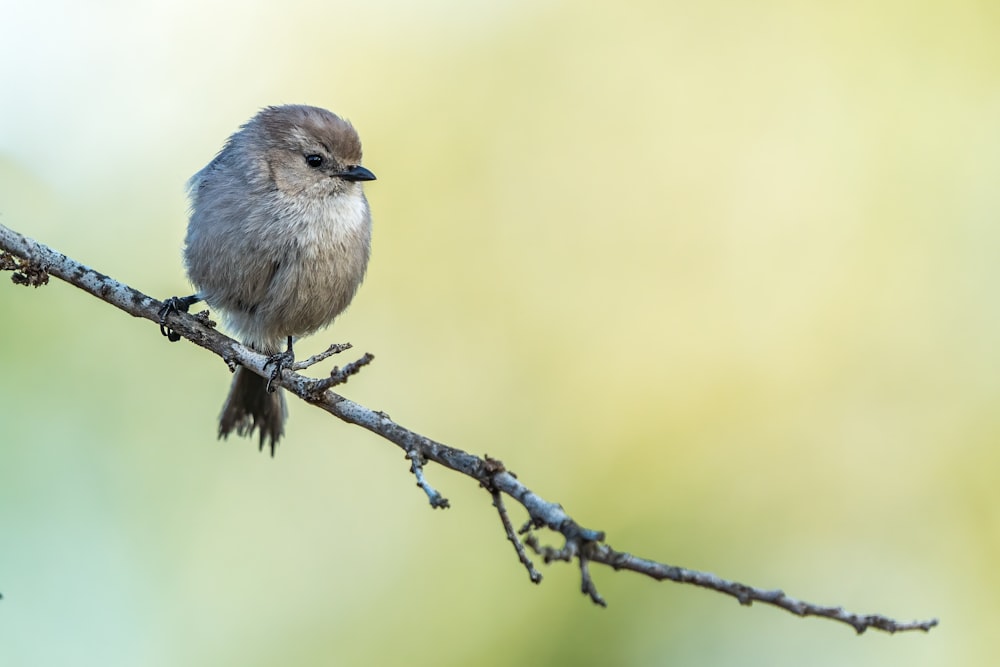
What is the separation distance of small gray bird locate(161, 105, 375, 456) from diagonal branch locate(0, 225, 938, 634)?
0.79 m

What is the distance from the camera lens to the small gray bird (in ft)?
17.9

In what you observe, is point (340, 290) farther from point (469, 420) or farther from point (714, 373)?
point (714, 373)

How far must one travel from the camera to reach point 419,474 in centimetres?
341

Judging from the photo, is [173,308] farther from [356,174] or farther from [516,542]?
[516,542]

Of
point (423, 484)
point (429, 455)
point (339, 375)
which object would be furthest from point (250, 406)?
point (423, 484)

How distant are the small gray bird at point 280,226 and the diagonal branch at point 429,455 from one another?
2.59 feet

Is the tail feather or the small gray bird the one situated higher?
the small gray bird

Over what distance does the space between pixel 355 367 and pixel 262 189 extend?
92.4 inches

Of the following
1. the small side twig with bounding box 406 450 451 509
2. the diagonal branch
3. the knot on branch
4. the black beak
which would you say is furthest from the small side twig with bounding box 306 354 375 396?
the black beak

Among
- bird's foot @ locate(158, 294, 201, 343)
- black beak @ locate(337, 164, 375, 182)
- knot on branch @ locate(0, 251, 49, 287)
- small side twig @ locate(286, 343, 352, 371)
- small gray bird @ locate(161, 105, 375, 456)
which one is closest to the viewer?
small side twig @ locate(286, 343, 352, 371)

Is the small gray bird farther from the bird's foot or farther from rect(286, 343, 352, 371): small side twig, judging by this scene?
rect(286, 343, 352, 371): small side twig

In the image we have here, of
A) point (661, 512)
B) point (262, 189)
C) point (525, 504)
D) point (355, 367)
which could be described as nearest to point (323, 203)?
point (262, 189)

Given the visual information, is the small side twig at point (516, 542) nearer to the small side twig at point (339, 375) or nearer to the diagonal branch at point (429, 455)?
the diagonal branch at point (429, 455)

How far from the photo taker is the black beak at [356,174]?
224 inches
